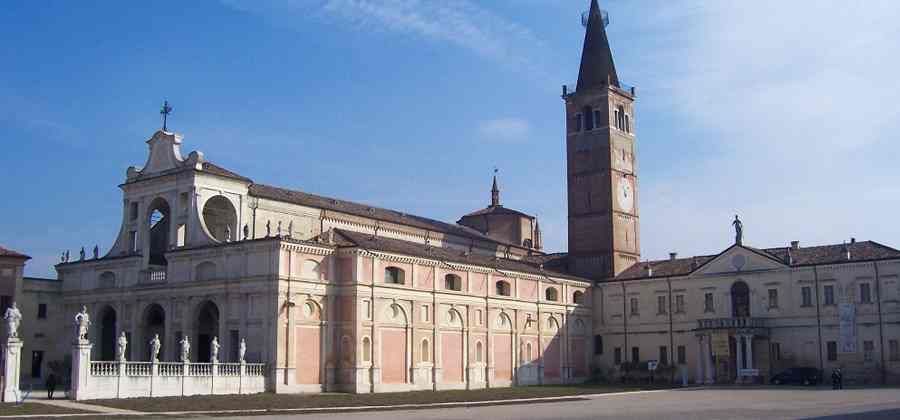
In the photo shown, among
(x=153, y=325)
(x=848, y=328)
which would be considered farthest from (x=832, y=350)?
(x=153, y=325)

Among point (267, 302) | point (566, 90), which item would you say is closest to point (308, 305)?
point (267, 302)

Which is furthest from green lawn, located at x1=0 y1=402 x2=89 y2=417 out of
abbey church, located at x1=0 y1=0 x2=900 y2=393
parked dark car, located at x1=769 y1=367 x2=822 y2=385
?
parked dark car, located at x1=769 y1=367 x2=822 y2=385

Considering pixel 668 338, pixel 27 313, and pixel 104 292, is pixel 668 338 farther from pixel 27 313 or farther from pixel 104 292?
pixel 27 313

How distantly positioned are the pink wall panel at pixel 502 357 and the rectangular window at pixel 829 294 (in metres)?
18.7

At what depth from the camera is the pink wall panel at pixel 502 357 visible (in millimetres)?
56500

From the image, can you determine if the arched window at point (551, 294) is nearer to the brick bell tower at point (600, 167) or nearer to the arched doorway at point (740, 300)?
the brick bell tower at point (600, 167)

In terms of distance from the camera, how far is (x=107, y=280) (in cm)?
5275

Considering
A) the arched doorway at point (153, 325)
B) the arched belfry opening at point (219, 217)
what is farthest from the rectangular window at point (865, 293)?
the arched doorway at point (153, 325)

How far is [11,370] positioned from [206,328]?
1729 cm

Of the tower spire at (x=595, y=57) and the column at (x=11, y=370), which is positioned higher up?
the tower spire at (x=595, y=57)

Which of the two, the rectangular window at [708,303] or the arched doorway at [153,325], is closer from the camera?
the arched doorway at [153,325]

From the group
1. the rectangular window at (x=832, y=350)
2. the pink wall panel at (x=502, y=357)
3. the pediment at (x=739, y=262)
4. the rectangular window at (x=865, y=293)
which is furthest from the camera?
the pediment at (x=739, y=262)

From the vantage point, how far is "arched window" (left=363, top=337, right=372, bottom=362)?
47250mm

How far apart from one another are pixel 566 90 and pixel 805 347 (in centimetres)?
2471
